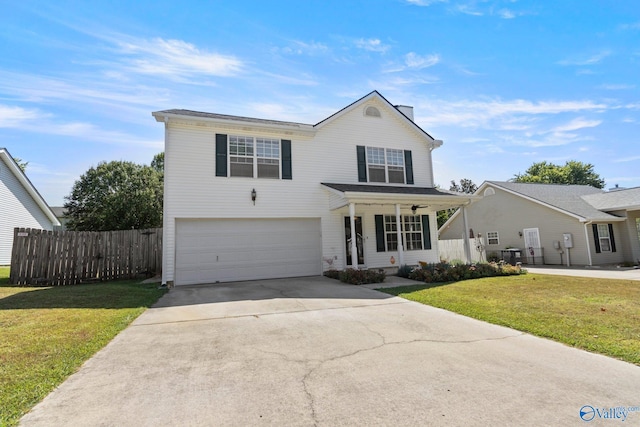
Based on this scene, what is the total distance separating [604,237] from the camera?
56.1ft

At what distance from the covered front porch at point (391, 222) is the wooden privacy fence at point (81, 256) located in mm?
7715

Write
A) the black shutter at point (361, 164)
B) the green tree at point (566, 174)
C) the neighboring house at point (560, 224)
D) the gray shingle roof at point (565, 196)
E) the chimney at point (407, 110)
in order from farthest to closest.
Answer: the green tree at point (566, 174) → the gray shingle roof at point (565, 196) → the neighboring house at point (560, 224) → the chimney at point (407, 110) → the black shutter at point (361, 164)

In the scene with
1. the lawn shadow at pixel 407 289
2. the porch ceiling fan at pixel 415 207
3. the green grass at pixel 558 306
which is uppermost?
the porch ceiling fan at pixel 415 207

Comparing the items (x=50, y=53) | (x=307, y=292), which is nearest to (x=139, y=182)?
(x=50, y=53)

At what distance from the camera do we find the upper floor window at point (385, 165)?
13586 mm

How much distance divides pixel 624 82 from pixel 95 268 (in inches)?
809

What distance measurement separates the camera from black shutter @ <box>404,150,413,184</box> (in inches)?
556

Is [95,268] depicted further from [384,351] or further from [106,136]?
[384,351]

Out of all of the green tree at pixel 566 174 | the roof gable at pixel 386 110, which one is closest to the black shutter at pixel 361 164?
the roof gable at pixel 386 110

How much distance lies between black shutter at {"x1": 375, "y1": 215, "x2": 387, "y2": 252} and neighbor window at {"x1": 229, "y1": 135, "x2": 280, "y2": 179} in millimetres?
4797

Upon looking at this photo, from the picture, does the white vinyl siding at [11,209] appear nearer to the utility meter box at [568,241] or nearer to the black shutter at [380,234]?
the black shutter at [380,234]

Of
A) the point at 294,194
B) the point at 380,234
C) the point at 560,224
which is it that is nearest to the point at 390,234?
the point at 380,234

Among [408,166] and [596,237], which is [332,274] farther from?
[596,237]

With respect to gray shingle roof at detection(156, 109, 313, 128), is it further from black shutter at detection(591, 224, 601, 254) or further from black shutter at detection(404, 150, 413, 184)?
black shutter at detection(591, 224, 601, 254)
